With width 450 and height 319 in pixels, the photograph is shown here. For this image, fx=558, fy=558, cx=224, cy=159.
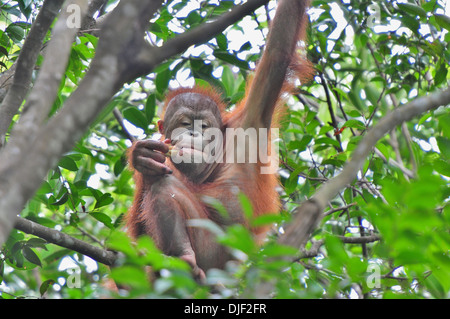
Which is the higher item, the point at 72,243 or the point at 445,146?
the point at 445,146

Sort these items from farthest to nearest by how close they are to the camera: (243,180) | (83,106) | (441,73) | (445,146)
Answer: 1. (441,73)
2. (243,180)
3. (445,146)
4. (83,106)

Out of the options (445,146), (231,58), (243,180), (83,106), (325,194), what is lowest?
(325,194)

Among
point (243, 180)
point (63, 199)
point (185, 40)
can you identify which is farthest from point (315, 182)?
point (185, 40)

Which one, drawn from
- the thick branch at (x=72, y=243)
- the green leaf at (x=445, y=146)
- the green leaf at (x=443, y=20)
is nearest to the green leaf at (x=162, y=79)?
the thick branch at (x=72, y=243)

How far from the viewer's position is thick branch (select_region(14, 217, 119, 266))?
3.04 metres

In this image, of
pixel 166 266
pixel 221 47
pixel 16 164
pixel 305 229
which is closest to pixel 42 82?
pixel 16 164

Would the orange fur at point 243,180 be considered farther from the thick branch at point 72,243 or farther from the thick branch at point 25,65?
the thick branch at point 25,65

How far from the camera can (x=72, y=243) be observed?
10.2 ft

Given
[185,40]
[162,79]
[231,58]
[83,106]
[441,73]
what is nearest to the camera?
[83,106]

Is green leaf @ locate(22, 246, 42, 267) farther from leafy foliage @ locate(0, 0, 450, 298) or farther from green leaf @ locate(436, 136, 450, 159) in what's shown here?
green leaf @ locate(436, 136, 450, 159)

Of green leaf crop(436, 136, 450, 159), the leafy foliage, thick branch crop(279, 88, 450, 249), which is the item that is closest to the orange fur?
the leafy foliage

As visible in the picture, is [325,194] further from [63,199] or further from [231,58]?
[231,58]

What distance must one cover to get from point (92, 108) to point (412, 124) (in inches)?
201
